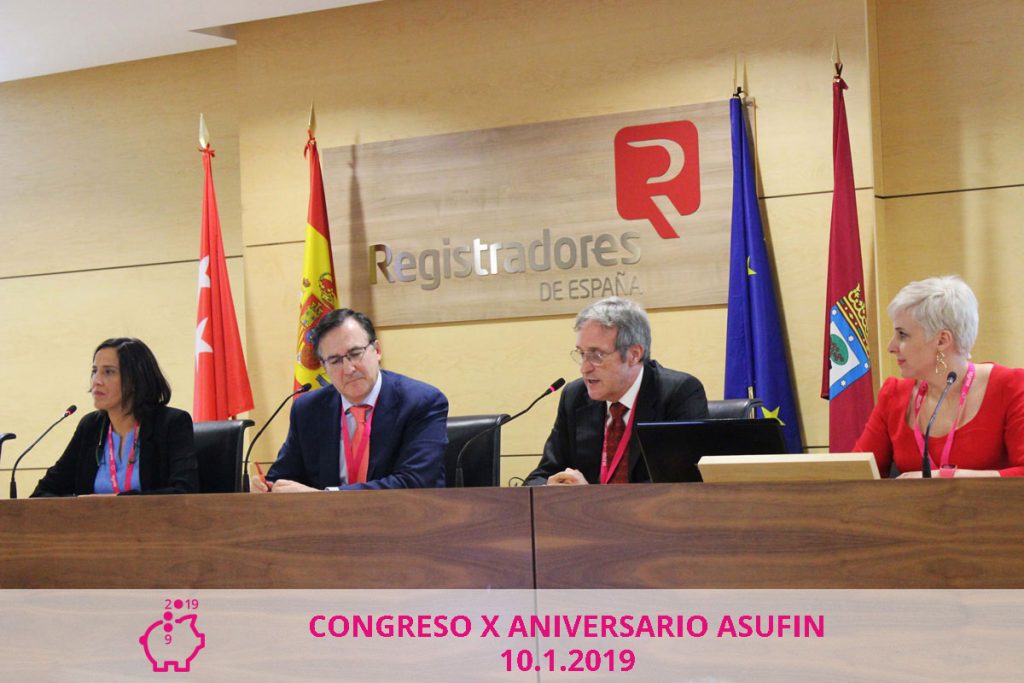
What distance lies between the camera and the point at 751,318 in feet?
14.2

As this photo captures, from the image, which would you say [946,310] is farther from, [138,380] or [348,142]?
[348,142]

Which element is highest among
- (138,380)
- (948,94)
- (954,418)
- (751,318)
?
(948,94)

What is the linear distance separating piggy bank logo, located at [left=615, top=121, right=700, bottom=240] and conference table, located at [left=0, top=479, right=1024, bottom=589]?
8.77 ft

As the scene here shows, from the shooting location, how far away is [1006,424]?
2.93m

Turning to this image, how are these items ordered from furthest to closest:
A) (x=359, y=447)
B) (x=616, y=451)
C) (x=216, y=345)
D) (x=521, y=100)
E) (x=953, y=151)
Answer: (x=216, y=345)
(x=521, y=100)
(x=953, y=151)
(x=359, y=447)
(x=616, y=451)

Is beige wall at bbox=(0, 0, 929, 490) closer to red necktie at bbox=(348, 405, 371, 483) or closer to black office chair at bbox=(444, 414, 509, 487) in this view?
black office chair at bbox=(444, 414, 509, 487)

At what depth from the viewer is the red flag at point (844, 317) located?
13.4 ft

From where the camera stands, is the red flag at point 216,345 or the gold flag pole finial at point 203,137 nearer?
the red flag at point 216,345

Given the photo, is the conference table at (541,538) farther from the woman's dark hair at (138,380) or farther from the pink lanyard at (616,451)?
the woman's dark hair at (138,380)

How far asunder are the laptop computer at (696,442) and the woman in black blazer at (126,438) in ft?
5.65

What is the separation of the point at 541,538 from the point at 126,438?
2236 mm
